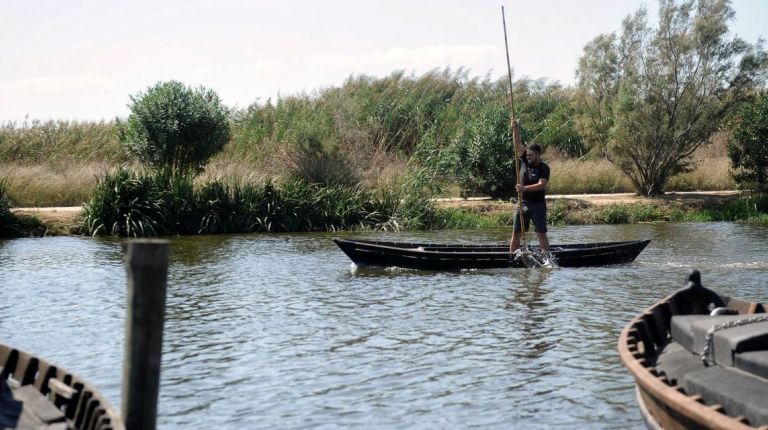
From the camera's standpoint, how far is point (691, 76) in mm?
33500

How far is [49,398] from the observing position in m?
6.78

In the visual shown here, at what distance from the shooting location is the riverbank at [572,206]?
1050 inches

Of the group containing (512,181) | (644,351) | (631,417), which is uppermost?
(512,181)

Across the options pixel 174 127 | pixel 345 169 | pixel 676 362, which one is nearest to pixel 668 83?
pixel 345 169

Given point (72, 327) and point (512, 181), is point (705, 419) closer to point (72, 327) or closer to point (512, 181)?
point (72, 327)

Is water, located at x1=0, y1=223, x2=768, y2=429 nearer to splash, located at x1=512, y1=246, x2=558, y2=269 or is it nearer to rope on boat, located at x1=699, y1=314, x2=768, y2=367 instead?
splash, located at x1=512, y1=246, x2=558, y2=269

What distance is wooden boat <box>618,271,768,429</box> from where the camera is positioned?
19.5 ft

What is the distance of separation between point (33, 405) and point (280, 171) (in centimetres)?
2364

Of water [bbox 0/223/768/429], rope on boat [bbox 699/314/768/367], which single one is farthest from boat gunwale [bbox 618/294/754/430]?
water [bbox 0/223/768/429]

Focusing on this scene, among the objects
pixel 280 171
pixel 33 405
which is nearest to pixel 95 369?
pixel 33 405

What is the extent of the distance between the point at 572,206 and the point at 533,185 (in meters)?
13.4

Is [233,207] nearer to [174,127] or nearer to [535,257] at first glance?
[174,127]

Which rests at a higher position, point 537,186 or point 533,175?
point 533,175

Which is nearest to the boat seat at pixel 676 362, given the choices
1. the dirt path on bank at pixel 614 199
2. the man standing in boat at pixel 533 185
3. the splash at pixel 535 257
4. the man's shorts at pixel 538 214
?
the man standing in boat at pixel 533 185
